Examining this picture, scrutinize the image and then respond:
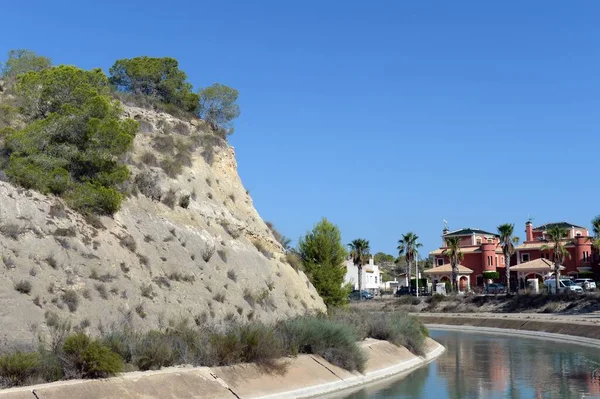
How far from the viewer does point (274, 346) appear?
23844 mm

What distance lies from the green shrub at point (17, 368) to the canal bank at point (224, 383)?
587 mm

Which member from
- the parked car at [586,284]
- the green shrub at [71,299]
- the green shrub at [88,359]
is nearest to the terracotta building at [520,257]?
the parked car at [586,284]

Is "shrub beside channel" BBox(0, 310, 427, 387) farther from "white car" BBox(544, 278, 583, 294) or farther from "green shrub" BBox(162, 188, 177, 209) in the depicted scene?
"white car" BBox(544, 278, 583, 294)

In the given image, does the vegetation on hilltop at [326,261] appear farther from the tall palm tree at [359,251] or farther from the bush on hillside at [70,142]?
the tall palm tree at [359,251]

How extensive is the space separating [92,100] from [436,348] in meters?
24.6

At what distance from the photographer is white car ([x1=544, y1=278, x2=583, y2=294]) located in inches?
2731

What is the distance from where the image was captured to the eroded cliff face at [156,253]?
26625mm

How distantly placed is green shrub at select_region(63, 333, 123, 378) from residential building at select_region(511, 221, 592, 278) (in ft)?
237

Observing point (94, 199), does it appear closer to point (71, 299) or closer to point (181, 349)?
point (71, 299)

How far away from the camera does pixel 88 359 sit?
17.7 meters


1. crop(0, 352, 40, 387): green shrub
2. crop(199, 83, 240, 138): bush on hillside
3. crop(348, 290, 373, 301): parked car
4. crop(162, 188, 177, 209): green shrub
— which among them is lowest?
crop(0, 352, 40, 387): green shrub

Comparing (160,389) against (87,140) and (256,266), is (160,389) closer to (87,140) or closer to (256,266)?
(87,140)

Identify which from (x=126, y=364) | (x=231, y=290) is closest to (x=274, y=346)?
(x=126, y=364)

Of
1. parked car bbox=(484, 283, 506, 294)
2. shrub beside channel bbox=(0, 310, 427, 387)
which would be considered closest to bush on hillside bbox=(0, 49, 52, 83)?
shrub beside channel bbox=(0, 310, 427, 387)
